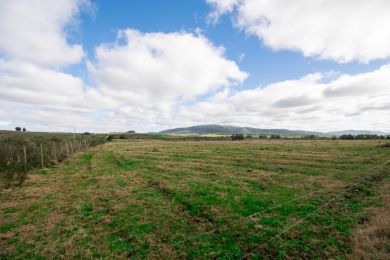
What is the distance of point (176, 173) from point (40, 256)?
11600mm

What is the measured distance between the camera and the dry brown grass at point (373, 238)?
559cm

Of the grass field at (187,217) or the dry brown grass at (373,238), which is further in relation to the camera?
the grass field at (187,217)

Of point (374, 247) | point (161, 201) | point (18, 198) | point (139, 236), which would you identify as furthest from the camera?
point (18, 198)

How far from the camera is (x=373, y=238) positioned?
630 cm

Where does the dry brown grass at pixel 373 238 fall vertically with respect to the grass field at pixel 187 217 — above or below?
above

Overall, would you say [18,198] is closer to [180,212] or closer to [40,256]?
[40,256]

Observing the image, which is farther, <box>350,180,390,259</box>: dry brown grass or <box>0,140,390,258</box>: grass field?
<box>0,140,390,258</box>: grass field

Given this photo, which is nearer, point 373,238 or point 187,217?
point 373,238

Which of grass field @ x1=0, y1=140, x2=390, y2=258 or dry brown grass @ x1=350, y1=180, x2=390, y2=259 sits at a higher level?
dry brown grass @ x1=350, y1=180, x2=390, y2=259

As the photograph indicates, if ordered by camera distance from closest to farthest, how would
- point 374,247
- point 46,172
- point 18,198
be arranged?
point 374,247
point 18,198
point 46,172

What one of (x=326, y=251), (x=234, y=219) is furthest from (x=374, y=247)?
(x=234, y=219)

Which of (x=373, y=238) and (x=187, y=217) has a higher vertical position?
(x=373, y=238)

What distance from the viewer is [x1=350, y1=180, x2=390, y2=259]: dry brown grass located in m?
5.59

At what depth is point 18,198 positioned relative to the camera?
11.8 meters
